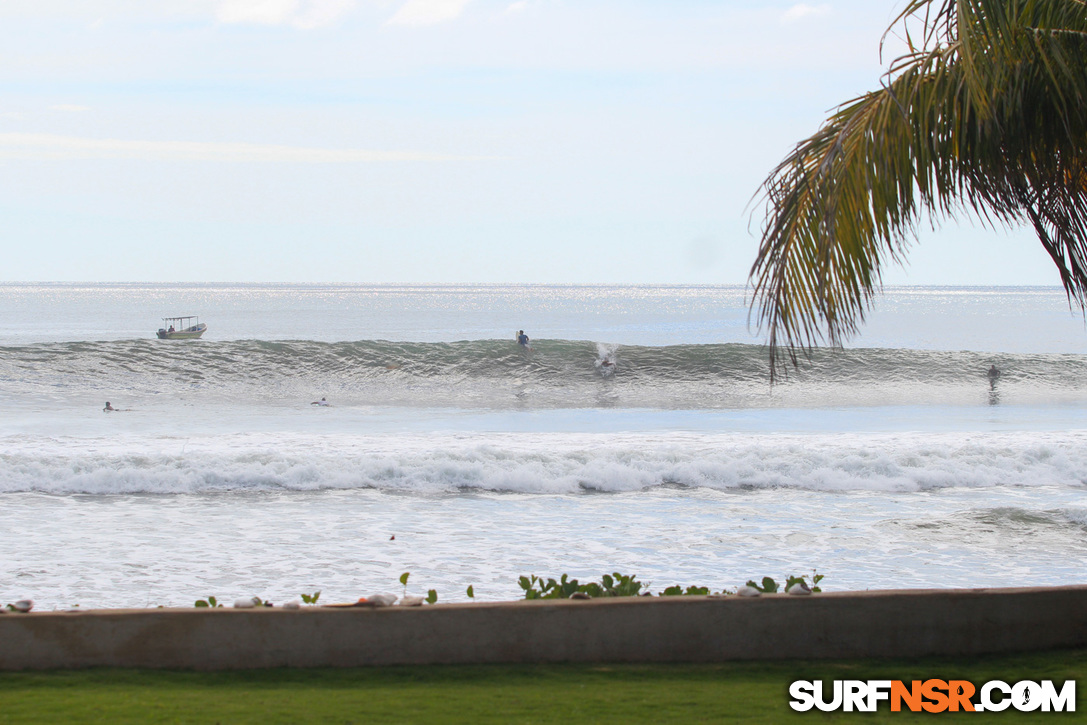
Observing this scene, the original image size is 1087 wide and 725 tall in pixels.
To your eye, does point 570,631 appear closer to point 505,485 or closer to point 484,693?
point 484,693

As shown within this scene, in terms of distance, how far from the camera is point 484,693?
12.6ft

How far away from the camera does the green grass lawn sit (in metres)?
3.56

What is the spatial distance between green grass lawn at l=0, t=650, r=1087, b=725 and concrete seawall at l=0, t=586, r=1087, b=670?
3.1 inches

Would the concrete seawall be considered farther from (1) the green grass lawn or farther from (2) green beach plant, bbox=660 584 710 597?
(2) green beach plant, bbox=660 584 710 597

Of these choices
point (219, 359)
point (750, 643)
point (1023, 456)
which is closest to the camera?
point (750, 643)

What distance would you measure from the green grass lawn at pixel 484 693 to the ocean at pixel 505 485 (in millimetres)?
3580

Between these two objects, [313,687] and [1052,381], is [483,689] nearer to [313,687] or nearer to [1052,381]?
[313,687]

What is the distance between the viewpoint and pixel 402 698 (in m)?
3.79

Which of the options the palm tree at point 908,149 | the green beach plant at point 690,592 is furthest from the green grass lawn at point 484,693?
the palm tree at point 908,149

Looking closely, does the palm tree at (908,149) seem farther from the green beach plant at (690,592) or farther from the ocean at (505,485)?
the ocean at (505,485)

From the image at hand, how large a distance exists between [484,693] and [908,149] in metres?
2.75

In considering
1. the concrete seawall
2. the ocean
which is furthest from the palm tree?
the ocean

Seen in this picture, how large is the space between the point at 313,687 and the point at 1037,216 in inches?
145

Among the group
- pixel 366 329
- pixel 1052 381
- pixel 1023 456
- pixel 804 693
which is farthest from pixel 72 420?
pixel 366 329
